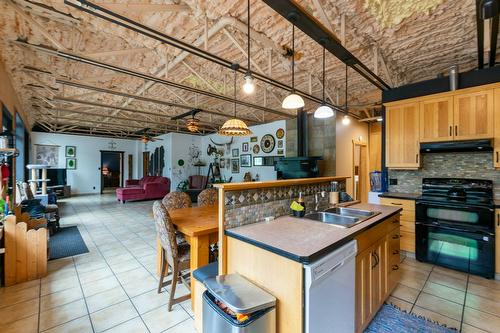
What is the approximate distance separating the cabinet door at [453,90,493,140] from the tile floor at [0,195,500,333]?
1.83 metres

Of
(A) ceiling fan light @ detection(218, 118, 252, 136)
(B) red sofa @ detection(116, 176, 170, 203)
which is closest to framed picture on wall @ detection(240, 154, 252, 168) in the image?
(B) red sofa @ detection(116, 176, 170, 203)

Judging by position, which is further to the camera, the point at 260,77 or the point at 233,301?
the point at 260,77

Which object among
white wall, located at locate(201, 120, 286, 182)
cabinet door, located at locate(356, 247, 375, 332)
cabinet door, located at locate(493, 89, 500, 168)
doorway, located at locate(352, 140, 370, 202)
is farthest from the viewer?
white wall, located at locate(201, 120, 286, 182)

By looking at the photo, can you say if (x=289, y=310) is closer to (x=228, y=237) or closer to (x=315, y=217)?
(x=228, y=237)

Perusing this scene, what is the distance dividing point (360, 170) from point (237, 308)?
6.68 metres

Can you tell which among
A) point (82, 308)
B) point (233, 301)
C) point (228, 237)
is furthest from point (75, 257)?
point (233, 301)

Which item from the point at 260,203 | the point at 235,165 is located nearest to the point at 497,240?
the point at 260,203

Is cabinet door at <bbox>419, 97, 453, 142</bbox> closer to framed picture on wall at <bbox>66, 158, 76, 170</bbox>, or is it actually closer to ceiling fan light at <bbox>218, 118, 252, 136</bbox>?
ceiling fan light at <bbox>218, 118, 252, 136</bbox>

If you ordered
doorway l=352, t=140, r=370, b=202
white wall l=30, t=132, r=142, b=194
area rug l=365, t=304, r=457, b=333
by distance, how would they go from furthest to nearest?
white wall l=30, t=132, r=142, b=194 < doorway l=352, t=140, r=370, b=202 < area rug l=365, t=304, r=457, b=333

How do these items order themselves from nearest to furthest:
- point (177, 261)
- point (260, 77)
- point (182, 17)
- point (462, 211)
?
point (177, 261) < point (182, 17) < point (462, 211) < point (260, 77)

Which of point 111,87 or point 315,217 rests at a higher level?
point 111,87

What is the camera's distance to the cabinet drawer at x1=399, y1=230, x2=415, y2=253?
10.7 feet

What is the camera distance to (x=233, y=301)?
3.99ft

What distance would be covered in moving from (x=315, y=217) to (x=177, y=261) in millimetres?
1398
